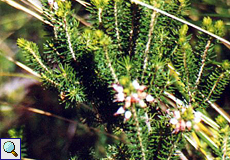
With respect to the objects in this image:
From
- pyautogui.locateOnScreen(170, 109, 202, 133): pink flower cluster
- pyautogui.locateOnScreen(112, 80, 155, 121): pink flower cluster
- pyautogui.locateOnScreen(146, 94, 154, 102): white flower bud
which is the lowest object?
pyautogui.locateOnScreen(170, 109, 202, 133): pink flower cluster

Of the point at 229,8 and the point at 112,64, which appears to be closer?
the point at 112,64

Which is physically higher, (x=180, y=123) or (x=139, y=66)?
(x=139, y=66)

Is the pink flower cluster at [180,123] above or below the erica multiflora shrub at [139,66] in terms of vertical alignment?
below

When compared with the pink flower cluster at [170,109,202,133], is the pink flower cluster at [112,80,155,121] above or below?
above

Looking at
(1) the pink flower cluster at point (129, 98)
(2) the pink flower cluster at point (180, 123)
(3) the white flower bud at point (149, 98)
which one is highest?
(3) the white flower bud at point (149, 98)

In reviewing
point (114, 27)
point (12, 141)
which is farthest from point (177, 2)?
point (12, 141)

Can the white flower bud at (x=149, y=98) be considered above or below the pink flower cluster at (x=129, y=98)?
above

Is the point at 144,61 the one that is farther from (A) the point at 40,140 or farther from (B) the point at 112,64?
(A) the point at 40,140

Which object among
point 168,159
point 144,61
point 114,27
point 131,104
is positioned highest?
point 114,27
